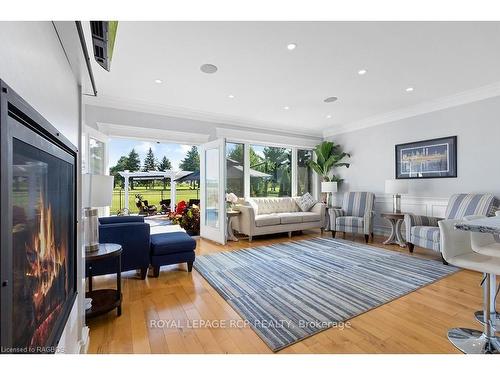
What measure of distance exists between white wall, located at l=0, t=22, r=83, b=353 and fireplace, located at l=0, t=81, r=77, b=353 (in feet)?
0.31

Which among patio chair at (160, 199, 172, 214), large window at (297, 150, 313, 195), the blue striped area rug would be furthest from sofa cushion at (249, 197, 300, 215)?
patio chair at (160, 199, 172, 214)

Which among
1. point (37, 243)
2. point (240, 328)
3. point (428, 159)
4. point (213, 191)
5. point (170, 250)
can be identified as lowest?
point (240, 328)

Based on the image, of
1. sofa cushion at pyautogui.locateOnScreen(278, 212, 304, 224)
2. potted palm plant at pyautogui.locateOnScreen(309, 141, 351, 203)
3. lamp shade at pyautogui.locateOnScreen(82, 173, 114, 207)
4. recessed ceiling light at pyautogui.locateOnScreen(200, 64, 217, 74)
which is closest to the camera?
lamp shade at pyautogui.locateOnScreen(82, 173, 114, 207)

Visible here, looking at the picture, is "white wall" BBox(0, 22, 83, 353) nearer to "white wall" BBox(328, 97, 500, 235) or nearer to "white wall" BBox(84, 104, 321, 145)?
"white wall" BBox(84, 104, 321, 145)

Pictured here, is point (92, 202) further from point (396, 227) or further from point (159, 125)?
point (396, 227)

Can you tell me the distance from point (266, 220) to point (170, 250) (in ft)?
7.76

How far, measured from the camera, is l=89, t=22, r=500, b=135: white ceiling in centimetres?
237

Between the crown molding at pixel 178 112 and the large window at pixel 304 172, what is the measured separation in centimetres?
68

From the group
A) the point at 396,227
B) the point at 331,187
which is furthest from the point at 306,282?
the point at 331,187

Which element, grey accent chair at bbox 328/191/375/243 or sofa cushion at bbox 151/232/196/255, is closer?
sofa cushion at bbox 151/232/196/255

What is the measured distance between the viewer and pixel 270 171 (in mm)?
6367

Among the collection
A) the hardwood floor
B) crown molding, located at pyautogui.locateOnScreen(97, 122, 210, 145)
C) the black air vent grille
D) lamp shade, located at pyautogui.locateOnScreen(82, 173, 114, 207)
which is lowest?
the hardwood floor

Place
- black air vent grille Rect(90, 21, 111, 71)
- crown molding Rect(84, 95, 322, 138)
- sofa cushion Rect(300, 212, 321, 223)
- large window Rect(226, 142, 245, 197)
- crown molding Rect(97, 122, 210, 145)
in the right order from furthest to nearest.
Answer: large window Rect(226, 142, 245, 197) < sofa cushion Rect(300, 212, 321, 223) < crown molding Rect(97, 122, 210, 145) < crown molding Rect(84, 95, 322, 138) < black air vent grille Rect(90, 21, 111, 71)

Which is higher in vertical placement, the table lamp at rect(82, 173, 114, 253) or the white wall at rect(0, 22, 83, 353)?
the white wall at rect(0, 22, 83, 353)
